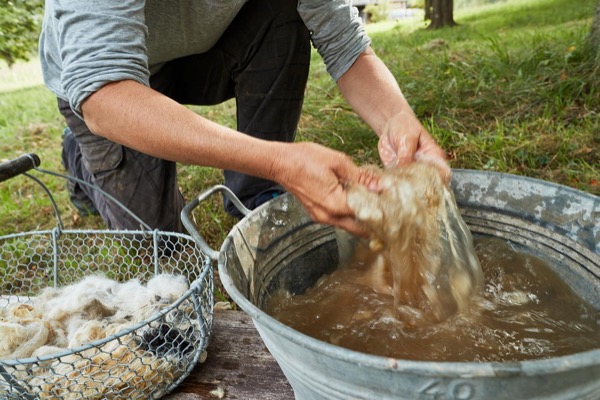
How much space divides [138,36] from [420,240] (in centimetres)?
80

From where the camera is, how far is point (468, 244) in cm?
108

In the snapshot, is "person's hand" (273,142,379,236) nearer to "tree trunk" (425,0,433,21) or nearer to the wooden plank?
the wooden plank

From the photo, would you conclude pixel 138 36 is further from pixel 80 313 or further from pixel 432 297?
pixel 432 297

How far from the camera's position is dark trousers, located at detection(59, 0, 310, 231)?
5.81 feet

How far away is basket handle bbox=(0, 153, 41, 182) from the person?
180 millimetres

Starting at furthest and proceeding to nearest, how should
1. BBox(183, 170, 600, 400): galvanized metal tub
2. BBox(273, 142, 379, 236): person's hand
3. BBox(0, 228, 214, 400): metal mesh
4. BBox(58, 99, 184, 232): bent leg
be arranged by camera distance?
1. BBox(58, 99, 184, 232): bent leg
2. BBox(0, 228, 214, 400): metal mesh
3. BBox(273, 142, 379, 236): person's hand
4. BBox(183, 170, 600, 400): galvanized metal tub

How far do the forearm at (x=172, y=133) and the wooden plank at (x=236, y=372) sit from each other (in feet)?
1.77

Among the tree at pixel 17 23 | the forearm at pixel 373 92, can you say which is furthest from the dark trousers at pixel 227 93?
the tree at pixel 17 23

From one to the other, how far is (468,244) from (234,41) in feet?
3.99

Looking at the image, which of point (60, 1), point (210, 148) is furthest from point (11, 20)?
point (210, 148)

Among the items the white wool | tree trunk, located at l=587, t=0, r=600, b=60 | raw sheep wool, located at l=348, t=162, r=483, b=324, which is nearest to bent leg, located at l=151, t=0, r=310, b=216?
the white wool

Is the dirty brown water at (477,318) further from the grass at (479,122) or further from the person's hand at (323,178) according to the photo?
the grass at (479,122)

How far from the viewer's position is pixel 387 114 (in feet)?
4.54

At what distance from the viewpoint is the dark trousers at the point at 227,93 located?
177cm
